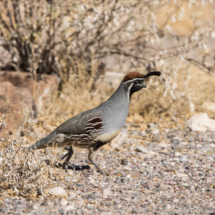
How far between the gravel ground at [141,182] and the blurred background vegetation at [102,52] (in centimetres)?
127

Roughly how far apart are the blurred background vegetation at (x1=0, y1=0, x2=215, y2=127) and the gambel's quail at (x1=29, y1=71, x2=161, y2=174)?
199 centimetres

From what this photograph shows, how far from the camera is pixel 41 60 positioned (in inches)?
281

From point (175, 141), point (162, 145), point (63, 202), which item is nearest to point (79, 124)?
point (63, 202)

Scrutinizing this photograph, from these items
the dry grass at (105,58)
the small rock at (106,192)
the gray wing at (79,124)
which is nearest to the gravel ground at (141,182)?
the small rock at (106,192)

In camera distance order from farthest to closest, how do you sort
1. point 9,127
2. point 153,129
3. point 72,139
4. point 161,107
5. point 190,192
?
point 161,107 → point 153,129 → point 9,127 → point 72,139 → point 190,192

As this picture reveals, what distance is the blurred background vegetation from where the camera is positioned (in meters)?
6.66

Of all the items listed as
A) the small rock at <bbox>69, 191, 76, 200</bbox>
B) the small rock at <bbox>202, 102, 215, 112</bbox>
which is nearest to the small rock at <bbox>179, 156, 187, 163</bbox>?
the small rock at <bbox>69, 191, 76, 200</bbox>

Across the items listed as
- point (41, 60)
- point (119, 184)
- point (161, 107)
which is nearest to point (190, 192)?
point (119, 184)

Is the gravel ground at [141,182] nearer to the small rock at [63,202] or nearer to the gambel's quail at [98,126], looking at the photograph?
the small rock at [63,202]

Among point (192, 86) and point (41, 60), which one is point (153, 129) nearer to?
point (192, 86)

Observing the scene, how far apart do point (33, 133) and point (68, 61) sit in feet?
7.43

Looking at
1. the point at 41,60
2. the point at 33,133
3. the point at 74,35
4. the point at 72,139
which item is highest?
the point at 74,35

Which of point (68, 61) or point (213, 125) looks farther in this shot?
point (68, 61)

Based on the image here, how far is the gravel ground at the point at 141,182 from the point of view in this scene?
351 centimetres
